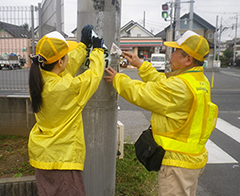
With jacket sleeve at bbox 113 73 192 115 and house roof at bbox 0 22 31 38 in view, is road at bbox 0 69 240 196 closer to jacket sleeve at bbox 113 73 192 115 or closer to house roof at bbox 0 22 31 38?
house roof at bbox 0 22 31 38

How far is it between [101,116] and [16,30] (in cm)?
348

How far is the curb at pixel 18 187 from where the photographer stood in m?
3.02

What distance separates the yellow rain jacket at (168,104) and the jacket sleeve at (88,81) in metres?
0.25

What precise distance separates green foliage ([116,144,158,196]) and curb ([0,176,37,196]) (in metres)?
1.12

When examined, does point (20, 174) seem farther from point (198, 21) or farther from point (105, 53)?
point (198, 21)

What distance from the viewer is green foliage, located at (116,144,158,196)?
341 centimetres

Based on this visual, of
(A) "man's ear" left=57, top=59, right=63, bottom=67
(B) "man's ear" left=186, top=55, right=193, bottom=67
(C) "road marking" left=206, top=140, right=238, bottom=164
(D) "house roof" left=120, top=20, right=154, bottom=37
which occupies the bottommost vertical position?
(C) "road marking" left=206, top=140, right=238, bottom=164

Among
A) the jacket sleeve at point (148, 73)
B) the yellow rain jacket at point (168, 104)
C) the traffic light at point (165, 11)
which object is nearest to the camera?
the yellow rain jacket at point (168, 104)

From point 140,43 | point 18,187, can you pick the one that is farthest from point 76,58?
point 140,43

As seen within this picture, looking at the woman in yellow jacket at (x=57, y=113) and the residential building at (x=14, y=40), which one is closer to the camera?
the woman in yellow jacket at (x=57, y=113)

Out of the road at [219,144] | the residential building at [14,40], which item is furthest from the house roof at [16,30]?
the road at [219,144]

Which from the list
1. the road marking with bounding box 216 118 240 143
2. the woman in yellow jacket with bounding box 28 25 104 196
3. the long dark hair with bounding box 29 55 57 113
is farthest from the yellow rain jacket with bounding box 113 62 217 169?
the road marking with bounding box 216 118 240 143

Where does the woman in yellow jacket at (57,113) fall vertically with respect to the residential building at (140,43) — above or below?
below

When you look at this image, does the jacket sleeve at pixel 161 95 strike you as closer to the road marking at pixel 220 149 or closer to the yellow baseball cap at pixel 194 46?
the yellow baseball cap at pixel 194 46
